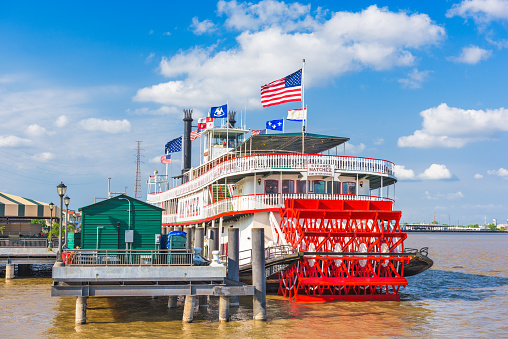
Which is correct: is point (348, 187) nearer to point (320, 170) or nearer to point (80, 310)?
point (320, 170)

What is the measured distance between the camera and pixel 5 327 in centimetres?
1520

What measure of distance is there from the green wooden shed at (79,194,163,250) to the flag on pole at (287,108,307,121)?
9066 millimetres

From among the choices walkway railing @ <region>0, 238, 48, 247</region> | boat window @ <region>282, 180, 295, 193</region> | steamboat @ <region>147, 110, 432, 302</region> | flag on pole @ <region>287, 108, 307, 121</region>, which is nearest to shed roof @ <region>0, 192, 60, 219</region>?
walkway railing @ <region>0, 238, 48, 247</region>

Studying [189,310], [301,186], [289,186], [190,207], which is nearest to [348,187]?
[301,186]

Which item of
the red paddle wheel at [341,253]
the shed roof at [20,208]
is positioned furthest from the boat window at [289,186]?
the shed roof at [20,208]

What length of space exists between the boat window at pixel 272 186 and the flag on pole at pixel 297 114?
11.0 feet

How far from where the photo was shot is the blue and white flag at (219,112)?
30406 mm

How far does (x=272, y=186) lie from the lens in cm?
2308

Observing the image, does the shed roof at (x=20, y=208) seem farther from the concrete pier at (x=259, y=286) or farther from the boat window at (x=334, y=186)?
the concrete pier at (x=259, y=286)

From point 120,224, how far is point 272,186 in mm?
7420

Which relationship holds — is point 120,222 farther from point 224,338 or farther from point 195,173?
point 195,173

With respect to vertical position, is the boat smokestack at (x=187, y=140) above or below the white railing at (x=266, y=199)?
above

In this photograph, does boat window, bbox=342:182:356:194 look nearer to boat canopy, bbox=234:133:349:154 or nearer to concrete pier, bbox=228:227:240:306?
boat canopy, bbox=234:133:349:154

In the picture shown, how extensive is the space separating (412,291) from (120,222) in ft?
44.4
